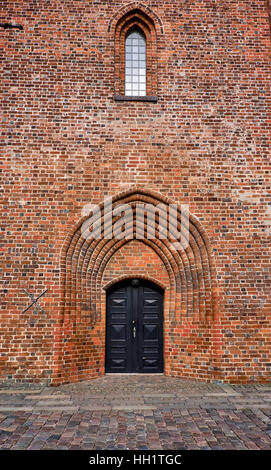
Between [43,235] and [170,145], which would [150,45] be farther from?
[43,235]

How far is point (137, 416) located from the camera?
4.75 metres

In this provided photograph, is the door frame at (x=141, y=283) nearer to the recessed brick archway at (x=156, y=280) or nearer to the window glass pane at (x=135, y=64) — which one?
the recessed brick archway at (x=156, y=280)

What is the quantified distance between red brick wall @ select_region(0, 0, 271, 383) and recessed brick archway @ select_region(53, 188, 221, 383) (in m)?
0.03

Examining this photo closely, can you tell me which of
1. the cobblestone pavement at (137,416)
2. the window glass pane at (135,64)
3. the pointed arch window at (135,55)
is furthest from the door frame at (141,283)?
the window glass pane at (135,64)

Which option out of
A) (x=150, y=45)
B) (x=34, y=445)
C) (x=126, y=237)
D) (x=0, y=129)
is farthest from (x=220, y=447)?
(x=150, y=45)

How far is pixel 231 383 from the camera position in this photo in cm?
642

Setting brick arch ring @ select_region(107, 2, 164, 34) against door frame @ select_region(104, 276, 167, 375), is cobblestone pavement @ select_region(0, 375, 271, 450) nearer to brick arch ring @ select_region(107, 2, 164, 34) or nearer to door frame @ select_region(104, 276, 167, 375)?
door frame @ select_region(104, 276, 167, 375)

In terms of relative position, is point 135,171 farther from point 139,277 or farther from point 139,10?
point 139,10

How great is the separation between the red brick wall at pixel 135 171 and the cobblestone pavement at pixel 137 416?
567 millimetres

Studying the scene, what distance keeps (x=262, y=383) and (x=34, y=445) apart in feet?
14.7

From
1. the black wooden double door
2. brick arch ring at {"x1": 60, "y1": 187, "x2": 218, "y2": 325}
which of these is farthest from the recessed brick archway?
the black wooden double door

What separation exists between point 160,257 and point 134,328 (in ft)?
5.45

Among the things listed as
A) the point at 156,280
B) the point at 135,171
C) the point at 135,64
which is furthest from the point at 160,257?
the point at 135,64

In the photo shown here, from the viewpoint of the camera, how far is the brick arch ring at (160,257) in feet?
22.3
